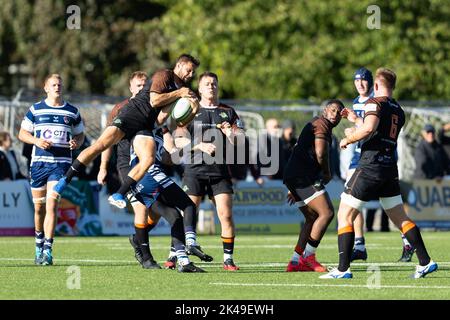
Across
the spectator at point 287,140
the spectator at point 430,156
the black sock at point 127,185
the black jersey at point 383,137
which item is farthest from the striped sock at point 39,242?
the spectator at point 430,156

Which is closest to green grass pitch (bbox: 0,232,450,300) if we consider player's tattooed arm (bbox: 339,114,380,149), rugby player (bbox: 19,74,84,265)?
rugby player (bbox: 19,74,84,265)

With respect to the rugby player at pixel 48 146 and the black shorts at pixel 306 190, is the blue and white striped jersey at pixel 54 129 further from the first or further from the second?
the black shorts at pixel 306 190

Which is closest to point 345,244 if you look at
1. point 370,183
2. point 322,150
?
point 370,183

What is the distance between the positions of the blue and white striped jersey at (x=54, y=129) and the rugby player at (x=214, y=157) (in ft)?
5.28

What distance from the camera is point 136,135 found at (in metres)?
13.9

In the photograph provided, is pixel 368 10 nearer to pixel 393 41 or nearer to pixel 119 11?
pixel 393 41

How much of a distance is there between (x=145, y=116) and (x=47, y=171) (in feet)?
7.57

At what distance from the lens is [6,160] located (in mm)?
23891

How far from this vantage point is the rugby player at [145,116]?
13773 millimetres

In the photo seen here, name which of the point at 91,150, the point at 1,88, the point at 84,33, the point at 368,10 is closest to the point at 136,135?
the point at 91,150

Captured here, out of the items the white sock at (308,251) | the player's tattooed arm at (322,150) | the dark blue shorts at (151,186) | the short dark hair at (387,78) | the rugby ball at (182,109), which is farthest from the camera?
the white sock at (308,251)

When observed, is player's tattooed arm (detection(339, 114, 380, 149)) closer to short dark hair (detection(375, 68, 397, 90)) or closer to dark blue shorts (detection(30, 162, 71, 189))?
short dark hair (detection(375, 68, 397, 90))

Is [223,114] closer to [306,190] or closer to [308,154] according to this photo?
[308,154]

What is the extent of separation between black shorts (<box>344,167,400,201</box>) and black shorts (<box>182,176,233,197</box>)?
2.01m
